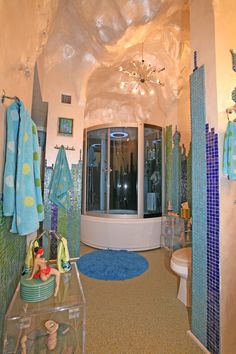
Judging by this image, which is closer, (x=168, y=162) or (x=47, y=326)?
(x=47, y=326)

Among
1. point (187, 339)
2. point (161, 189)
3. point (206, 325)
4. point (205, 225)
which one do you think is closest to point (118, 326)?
point (187, 339)

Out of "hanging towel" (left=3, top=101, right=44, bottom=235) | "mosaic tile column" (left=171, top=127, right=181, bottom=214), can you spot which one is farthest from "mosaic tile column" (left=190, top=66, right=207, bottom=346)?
"mosaic tile column" (left=171, top=127, right=181, bottom=214)

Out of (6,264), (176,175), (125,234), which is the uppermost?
(176,175)

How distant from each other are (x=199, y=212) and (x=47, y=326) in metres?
1.20

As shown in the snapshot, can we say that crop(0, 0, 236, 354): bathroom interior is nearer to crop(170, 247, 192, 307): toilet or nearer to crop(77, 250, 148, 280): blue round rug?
crop(170, 247, 192, 307): toilet

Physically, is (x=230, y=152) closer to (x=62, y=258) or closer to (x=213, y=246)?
(x=213, y=246)

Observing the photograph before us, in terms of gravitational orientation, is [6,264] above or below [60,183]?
below

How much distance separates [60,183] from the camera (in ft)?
9.14

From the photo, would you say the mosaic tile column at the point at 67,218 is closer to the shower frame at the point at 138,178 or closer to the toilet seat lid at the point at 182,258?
the shower frame at the point at 138,178

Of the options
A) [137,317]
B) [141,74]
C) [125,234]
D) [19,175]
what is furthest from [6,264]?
[141,74]

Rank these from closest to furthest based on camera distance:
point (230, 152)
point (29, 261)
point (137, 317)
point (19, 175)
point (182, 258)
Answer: point (19, 175) → point (230, 152) → point (29, 261) → point (137, 317) → point (182, 258)

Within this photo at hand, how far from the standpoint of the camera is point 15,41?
3.63 feet

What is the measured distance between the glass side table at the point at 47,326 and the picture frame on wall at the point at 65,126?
7.27ft

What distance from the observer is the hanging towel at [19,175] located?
0.98m
